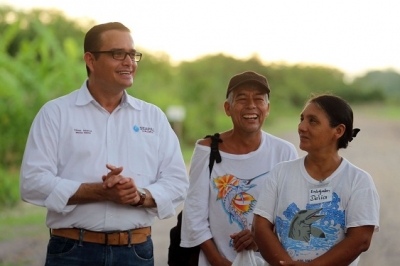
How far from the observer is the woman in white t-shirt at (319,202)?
3.96 meters

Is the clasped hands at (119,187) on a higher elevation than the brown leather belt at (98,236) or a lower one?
higher

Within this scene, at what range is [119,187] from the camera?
13.0 feet

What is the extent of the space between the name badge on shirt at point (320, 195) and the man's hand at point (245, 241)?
1.78ft

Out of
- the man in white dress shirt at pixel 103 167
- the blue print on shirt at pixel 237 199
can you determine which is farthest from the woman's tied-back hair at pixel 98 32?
the blue print on shirt at pixel 237 199

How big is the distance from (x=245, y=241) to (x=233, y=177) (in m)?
0.39

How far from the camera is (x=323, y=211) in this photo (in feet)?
13.0

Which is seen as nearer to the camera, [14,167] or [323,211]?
[323,211]

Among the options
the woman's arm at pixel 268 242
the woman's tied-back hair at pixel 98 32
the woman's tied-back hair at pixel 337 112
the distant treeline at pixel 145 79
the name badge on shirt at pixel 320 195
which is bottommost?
the woman's arm at pixel 268 242

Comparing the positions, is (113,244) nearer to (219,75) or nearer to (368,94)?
(219,75)

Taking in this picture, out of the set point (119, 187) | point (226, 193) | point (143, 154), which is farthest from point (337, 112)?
point (119, 187)

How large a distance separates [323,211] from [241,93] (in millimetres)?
991

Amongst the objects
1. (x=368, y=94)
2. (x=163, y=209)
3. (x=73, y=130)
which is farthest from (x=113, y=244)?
(x=368, y=94)

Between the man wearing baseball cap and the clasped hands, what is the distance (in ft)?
2.29

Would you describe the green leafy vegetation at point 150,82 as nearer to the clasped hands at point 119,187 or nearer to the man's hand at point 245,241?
the man's hand at point 245,241
